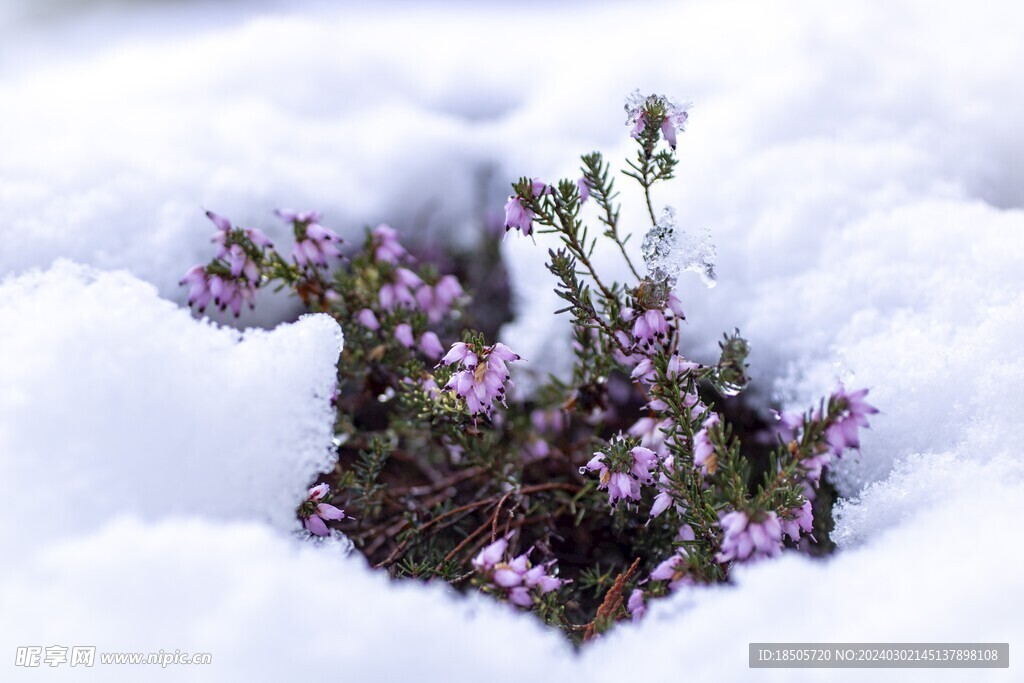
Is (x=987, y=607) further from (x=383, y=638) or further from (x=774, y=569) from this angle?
(x=383, y=638)

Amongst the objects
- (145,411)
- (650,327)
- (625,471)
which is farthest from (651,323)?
(145,411)

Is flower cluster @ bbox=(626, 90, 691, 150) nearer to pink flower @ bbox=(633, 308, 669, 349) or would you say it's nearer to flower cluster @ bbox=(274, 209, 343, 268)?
pink flower @ bbox=(633, 308, 669, 349)

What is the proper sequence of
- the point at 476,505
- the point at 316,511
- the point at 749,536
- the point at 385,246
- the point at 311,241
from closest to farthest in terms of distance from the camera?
the point at 749,536 < the point at 316,511 < the point at 476,505 < the point at 311,241 < the point at 385,246

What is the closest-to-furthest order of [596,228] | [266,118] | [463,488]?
[463,488], [596,228], [266,118]

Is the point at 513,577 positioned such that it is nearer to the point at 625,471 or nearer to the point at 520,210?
the point at 625,471

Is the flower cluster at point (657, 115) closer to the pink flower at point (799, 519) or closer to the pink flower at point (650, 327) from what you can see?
the pink flower at point (650, 327)

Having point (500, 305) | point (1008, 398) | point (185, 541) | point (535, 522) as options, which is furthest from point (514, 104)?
point (185, 541)
